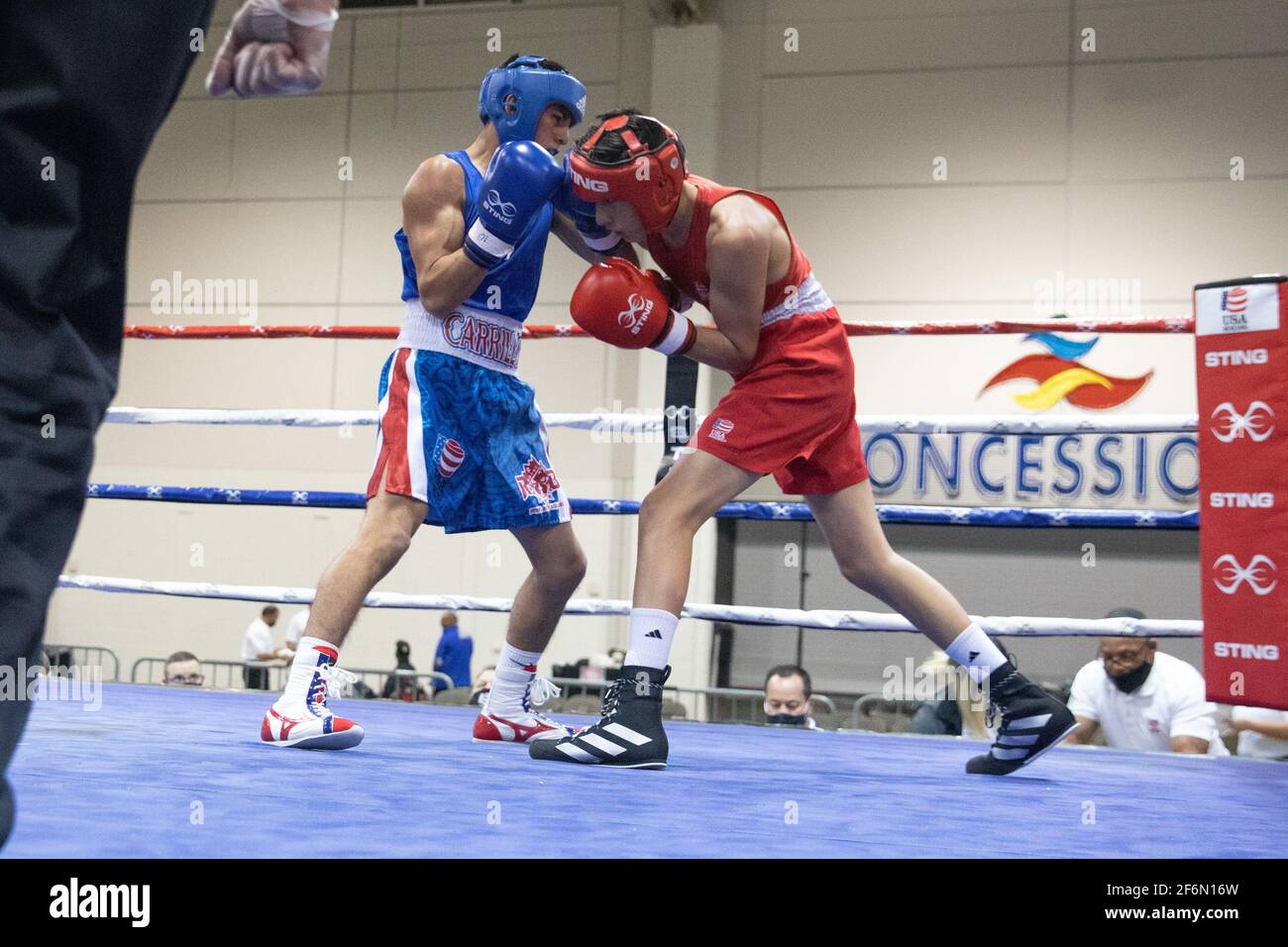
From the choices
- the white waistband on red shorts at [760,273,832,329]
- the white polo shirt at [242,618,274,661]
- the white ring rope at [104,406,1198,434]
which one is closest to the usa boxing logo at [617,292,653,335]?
the white waistband on red shorts at [760,273,832,329]

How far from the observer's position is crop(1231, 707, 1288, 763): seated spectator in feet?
11.0

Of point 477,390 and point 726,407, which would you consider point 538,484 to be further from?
point 726,407

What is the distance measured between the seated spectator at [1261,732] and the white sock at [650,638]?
2.08 metres

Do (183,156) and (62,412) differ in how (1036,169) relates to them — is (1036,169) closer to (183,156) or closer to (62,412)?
(183,156)

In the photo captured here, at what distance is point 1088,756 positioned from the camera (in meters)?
2.72

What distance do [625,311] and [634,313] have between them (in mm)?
16

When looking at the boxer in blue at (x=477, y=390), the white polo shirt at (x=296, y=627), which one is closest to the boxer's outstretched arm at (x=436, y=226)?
the boxer in blue at (x=477, y=390)

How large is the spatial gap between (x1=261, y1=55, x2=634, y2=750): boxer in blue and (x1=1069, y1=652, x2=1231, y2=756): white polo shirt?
190cm

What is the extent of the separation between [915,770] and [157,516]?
8.92 metres

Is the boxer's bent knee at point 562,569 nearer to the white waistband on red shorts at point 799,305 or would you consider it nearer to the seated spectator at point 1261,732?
the white waistband on red shorts at point 799,305

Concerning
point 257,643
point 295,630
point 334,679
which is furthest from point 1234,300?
point 257,643

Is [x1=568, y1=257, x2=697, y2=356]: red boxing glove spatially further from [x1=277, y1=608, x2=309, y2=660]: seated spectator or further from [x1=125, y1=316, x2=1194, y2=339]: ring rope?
[x1=277, y1=608, x2=309, y2=660]: seated spectator
